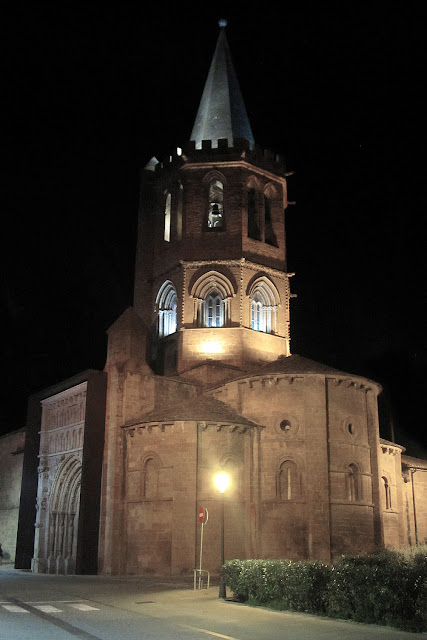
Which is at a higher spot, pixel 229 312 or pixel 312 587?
pixel 229 312

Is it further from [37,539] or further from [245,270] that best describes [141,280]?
[37,539]

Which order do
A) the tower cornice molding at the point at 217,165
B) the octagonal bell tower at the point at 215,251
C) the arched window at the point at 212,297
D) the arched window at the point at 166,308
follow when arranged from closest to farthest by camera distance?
the octagonal bell tower at the point at 215,251
the arched window at the point at 212,297
the arched window at the point at 166,308
the tower cornice molding at the point at 217,165

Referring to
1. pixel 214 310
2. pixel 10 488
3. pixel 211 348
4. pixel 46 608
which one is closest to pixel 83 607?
pixel 46 608

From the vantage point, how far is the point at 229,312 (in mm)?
36125

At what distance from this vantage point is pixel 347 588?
1420cm

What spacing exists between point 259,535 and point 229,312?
39.8ft

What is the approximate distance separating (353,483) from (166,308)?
14.6 meters

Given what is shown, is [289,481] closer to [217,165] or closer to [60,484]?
[60,484]

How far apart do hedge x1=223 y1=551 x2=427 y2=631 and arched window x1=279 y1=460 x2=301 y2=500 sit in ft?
42.1

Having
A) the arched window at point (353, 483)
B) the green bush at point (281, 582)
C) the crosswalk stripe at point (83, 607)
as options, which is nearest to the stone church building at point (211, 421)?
the arched window at point (353, 483)

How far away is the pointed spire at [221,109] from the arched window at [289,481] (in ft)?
63.7

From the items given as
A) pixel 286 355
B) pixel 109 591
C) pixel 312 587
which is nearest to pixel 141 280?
pixel 286 355

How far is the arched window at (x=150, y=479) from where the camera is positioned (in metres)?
29.5

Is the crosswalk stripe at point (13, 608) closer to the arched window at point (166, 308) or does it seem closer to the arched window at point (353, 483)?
the arched window at point (353, 483)
